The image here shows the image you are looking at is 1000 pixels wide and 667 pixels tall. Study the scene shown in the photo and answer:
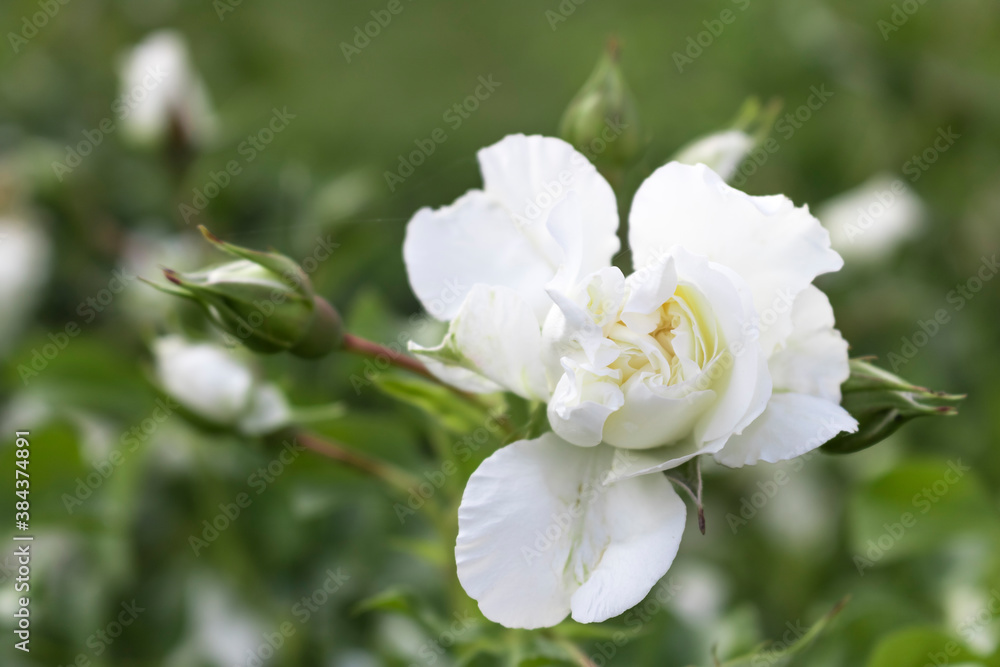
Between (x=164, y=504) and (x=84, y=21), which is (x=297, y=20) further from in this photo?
(x=164, y=504)

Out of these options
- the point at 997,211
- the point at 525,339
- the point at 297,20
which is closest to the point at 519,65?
the point at 297,20
